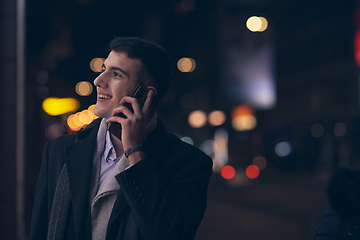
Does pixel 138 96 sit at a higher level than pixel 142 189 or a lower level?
higher

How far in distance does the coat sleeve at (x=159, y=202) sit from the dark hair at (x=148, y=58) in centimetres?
49

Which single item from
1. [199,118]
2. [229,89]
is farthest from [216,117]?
[229,89]

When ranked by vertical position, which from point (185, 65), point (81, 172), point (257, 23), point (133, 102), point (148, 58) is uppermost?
point (257, 23)

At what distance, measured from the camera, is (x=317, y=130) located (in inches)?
1305

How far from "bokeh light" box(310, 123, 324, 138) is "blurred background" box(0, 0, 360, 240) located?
11 centimetres

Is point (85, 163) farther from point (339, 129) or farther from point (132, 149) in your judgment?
point (339, 129)

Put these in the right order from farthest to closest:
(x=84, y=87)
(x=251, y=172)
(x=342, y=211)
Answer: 1. (x=251, y=172)
2. (x=84, y=87)
3. (x=342, y=211)

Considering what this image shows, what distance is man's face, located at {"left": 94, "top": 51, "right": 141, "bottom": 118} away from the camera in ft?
5.92

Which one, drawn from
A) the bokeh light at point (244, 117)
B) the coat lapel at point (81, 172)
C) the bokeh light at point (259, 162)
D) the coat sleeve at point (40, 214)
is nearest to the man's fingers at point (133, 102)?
the coat lapel at point (81, 172)

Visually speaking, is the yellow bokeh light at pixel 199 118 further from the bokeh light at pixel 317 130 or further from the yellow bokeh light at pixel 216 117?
the bokeh light at pixel 317 130

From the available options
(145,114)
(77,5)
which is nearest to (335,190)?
(145,114)

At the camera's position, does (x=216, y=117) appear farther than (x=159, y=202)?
Yes

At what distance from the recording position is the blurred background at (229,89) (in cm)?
469

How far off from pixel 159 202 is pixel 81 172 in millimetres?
476
